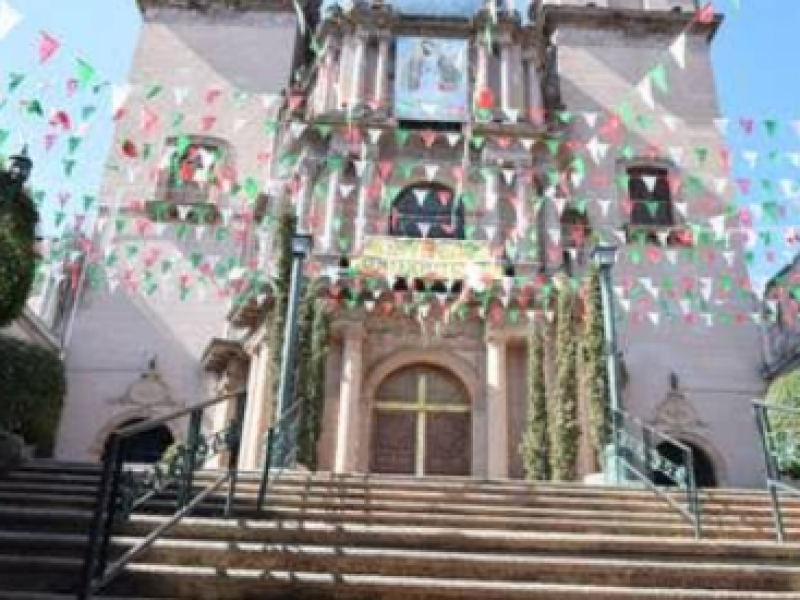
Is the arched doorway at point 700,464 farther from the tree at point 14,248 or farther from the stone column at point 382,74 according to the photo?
the tree at point 14,248

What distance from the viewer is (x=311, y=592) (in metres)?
4.15

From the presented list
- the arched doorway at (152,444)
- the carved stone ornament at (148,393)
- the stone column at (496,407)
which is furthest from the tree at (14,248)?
the stone column at (496,407)

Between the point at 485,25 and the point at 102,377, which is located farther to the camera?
the point at 485,25

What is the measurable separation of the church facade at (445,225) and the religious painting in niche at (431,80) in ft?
0.17

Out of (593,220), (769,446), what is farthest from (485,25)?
(769,446)

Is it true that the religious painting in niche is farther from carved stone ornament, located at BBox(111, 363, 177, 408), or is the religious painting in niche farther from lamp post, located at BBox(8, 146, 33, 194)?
lamp post, located at BBox(8, 146, 33, 194)

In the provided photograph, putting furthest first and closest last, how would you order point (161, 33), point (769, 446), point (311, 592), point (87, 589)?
point (161, 33), point (769, 446), point (311, 592), point (87, 589)

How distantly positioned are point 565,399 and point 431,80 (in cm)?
888

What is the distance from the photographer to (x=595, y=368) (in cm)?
1208

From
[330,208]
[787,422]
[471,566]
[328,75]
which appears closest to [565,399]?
[787,422]

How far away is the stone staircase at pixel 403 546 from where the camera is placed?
4.18 m

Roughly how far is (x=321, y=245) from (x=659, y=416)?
805 cm

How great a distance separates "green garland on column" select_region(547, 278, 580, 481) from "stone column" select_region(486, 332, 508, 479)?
34.6 inches

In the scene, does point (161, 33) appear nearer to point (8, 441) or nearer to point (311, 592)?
point (8, 441)
